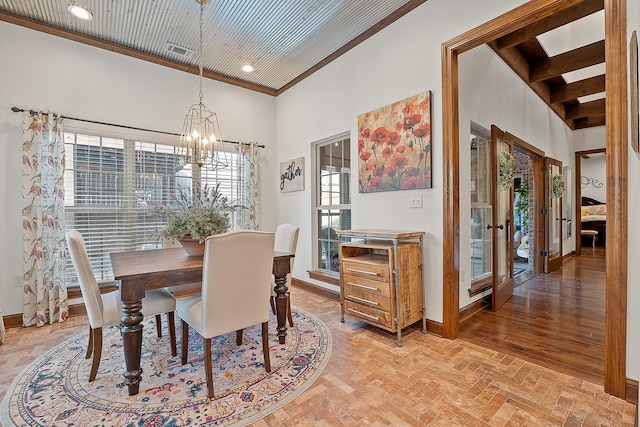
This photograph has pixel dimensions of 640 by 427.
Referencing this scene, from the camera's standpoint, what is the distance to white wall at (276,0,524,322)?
259 centimetres

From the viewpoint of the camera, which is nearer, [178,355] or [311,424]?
[311,424]

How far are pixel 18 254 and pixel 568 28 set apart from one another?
6.56 metres

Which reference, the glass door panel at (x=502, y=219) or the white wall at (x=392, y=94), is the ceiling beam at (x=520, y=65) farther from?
the white wall at (x=392, y=94)

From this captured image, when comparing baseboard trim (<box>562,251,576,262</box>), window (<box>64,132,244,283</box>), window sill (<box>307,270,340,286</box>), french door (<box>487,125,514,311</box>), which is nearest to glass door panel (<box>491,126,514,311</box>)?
french door (<box>487,125,514,311</box>)

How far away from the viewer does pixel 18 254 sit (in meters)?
2.94

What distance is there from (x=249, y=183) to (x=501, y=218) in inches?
138

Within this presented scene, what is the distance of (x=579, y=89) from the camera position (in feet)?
15.7

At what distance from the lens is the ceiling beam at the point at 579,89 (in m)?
4.48

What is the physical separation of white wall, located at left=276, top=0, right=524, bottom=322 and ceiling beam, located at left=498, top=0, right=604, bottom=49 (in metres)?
0.91

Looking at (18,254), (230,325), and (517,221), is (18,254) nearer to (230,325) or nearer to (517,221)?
(230,325)

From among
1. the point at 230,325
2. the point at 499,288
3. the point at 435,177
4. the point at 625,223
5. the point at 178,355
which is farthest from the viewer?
the point at 499,288

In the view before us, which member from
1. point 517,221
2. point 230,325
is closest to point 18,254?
point 230,325

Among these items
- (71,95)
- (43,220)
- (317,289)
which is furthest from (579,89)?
(43,220)

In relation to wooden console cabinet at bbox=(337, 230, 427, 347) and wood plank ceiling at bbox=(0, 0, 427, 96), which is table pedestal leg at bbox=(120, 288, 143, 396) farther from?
wood plank ceiling at bbox=(0, 0, 427, 96)
